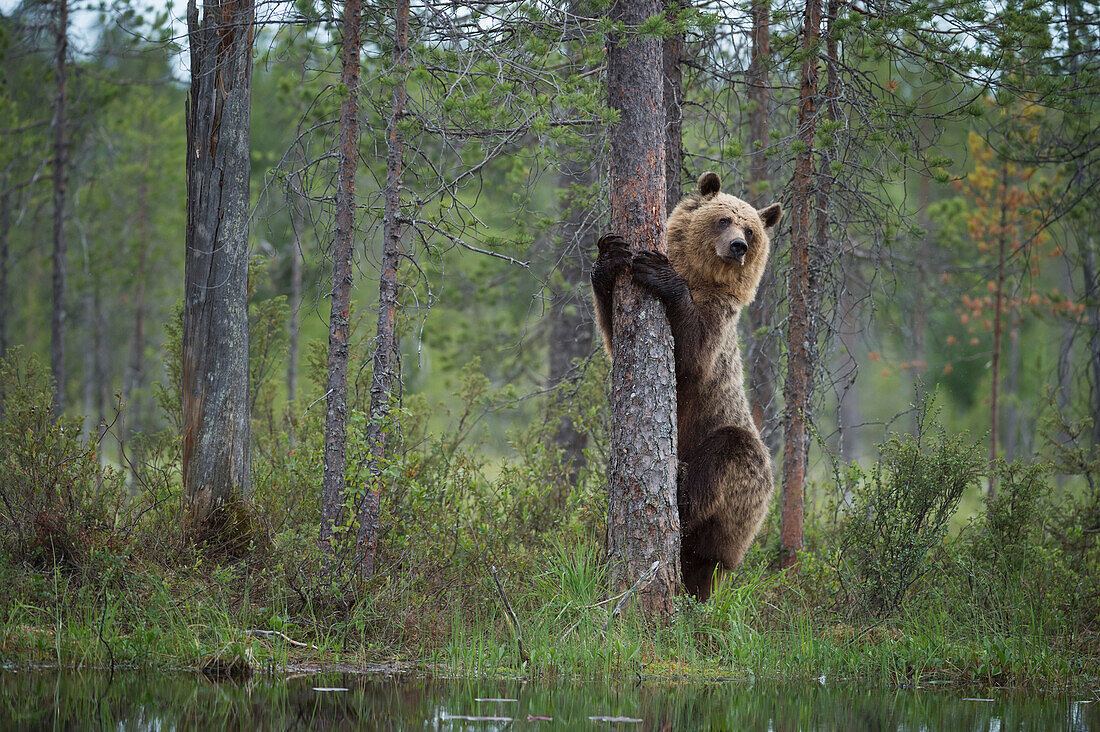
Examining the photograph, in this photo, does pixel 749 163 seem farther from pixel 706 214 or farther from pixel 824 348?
pixel 706 214

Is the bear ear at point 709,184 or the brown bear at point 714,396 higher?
the bear ear at point 709,184

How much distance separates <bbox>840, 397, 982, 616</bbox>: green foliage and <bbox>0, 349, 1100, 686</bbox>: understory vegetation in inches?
0.8

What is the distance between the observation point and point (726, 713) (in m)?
5.36

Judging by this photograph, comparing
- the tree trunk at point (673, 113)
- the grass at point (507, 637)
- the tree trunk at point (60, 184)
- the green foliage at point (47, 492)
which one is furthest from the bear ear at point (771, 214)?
the tree trunk at point (60, 184)

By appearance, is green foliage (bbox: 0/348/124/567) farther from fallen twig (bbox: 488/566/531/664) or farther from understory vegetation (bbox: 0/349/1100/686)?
fallen twig (bbox: 488/566/531/664)

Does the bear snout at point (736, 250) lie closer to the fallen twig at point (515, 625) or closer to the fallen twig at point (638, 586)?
the fallen twig at point (638, 586)

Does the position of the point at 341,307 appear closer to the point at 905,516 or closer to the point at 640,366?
the point at 640,366

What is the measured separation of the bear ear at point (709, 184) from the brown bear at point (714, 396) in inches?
0.4

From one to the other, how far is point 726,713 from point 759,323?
6819mm

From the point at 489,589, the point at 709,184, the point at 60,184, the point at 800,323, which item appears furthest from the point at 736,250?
the point at 60,184

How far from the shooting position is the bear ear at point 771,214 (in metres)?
8.23

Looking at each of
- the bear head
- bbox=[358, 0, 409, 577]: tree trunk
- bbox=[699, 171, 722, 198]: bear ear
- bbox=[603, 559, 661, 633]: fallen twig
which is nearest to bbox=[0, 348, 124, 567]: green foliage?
bbox=[358, 0, 409, 577]: tree trunk

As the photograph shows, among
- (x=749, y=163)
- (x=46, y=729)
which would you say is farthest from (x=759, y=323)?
(x=46, y=729)

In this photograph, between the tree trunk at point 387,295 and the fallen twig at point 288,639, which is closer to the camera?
the fallen twig at point 288,639
